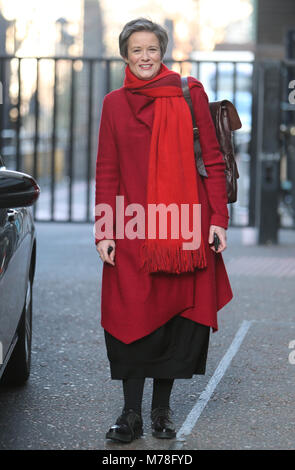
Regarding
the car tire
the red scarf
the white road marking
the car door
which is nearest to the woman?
the red scarf

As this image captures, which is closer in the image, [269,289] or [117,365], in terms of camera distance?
[117,365]

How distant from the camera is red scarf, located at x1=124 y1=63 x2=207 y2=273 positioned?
3977mm

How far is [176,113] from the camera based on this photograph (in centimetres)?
401

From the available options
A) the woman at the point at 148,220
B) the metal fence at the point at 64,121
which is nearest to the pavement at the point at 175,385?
the woman at the point at 148,220

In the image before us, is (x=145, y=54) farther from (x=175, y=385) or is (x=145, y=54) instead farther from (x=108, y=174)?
(x=175, y=385)

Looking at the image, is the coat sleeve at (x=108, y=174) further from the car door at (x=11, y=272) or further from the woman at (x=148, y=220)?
the car door at (x=11, y=272)

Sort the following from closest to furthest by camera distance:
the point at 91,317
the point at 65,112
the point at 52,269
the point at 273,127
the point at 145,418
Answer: the point at 145,418
the point at 91,317
the point at 52,269
the point at 273,127
the point at 65,112

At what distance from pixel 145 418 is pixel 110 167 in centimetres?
120

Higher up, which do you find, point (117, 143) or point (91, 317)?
point (117, 143)

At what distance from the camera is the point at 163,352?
13.6ft

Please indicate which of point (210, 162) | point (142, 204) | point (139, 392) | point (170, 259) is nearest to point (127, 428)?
point (139, 392)

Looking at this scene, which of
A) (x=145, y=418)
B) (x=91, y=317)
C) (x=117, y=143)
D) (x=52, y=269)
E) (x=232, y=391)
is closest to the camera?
(x=117, y=143)
